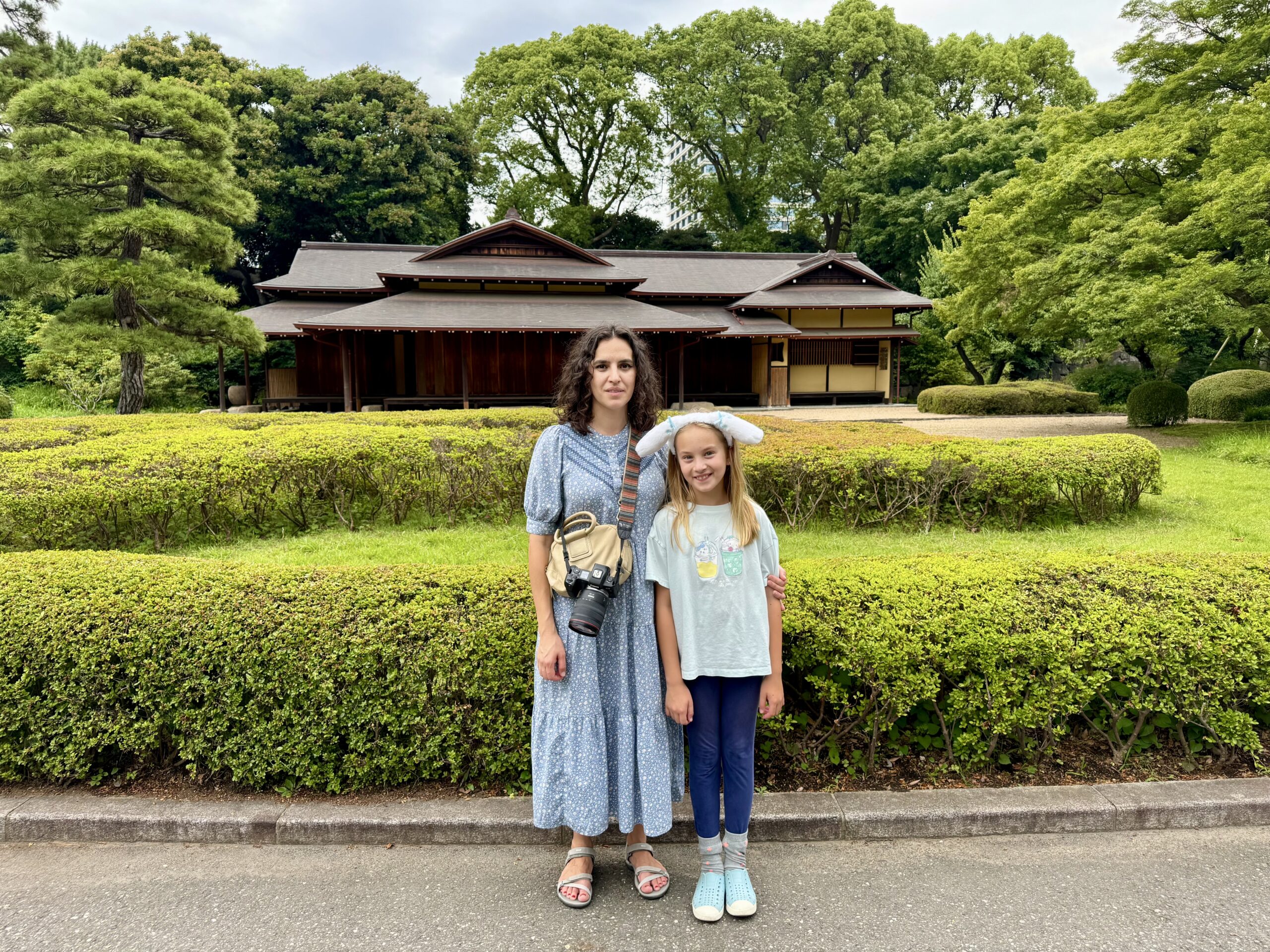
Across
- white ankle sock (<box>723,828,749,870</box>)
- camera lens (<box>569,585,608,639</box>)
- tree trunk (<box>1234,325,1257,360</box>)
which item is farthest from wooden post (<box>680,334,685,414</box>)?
camera lens (<box>569,585,608,639</box>)

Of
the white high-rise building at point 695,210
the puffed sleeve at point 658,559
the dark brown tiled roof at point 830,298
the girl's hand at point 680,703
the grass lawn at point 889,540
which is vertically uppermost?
the white high-rise building at point 695,210

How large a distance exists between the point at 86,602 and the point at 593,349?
2297mm

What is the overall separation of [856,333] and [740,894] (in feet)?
74.9

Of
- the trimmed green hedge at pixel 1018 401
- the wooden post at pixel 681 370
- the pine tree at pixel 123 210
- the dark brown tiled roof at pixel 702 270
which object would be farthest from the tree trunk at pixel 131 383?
the trimmed green hedge at pixel 1018 401

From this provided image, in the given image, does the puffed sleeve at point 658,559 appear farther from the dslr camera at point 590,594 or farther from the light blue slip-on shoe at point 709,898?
the light blue slip-on shoe at point 709,898

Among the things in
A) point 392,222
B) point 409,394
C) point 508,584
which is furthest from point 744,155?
point 508,584

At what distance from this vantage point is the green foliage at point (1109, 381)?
2219 cm

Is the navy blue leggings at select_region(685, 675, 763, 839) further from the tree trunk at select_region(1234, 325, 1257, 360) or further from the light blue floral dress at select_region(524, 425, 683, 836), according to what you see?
the tree trunk at select_region(1234, 325, 1257, 360)

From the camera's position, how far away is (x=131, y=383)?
15.8 meters

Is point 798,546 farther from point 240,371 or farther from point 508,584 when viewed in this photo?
point 240,371

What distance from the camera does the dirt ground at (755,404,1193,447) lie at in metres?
13.8

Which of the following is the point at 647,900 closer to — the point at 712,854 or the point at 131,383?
the point at 712,854

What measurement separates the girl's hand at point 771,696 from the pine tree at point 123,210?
15.1 m

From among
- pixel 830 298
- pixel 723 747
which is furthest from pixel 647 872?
pixel 830 298
